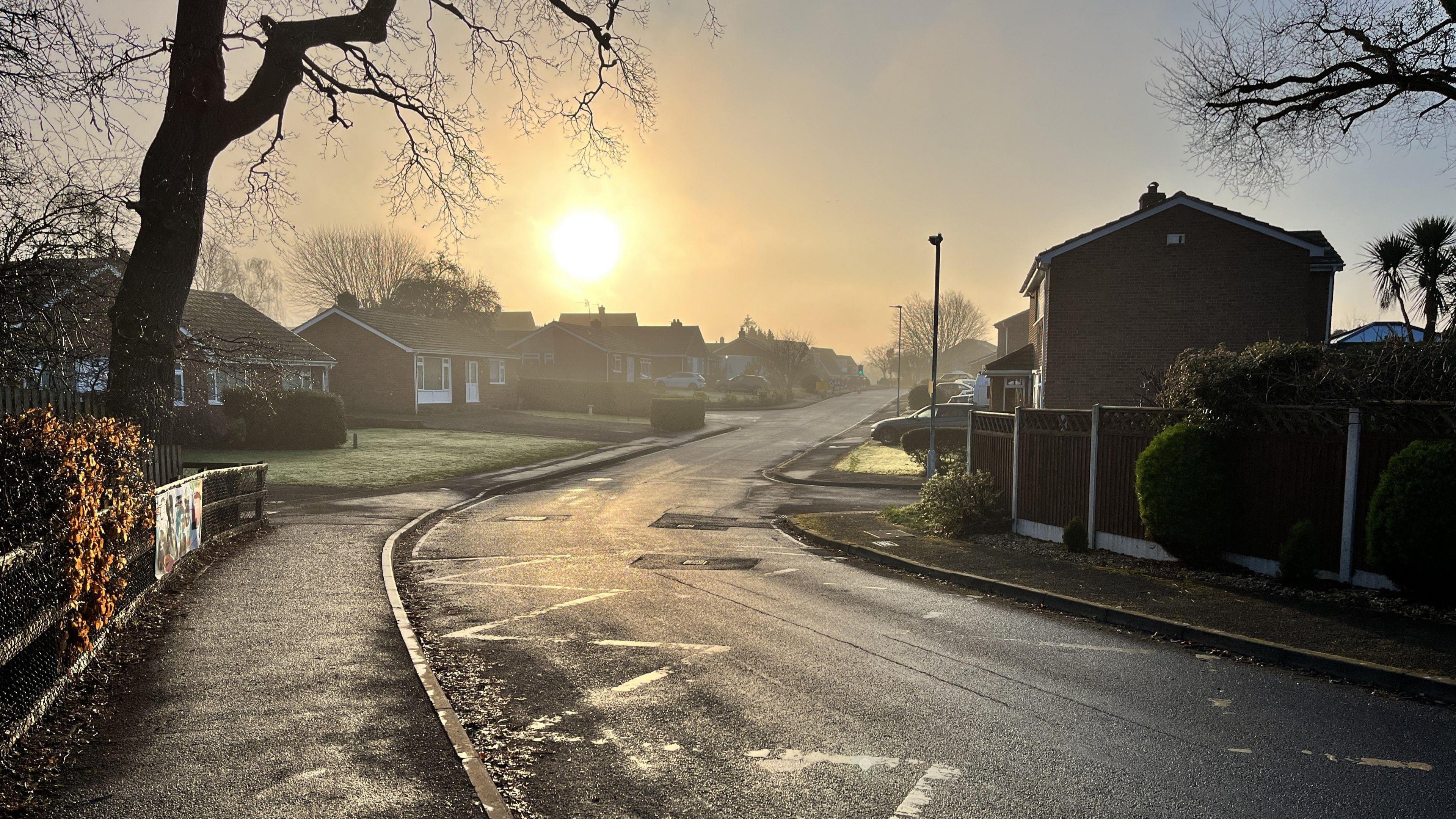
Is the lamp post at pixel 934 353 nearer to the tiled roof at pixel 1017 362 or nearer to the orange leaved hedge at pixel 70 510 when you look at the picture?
the tiled roof at pixel 1017 362

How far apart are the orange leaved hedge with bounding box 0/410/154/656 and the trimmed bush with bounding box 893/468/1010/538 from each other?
34.6ft

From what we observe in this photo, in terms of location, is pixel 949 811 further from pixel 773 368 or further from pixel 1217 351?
pixel 773 368

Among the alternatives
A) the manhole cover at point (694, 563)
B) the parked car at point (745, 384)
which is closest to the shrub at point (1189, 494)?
the manhole cover at point (694, 563)

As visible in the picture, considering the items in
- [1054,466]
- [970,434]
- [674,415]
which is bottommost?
[674,415]

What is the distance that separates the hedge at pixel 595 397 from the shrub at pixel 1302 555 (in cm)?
4138

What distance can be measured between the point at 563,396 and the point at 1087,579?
42479mm

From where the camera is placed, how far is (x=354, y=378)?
45.7 m

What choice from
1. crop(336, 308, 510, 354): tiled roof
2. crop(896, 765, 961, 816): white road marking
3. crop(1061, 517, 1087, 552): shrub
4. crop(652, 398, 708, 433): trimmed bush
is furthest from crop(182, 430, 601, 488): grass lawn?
crop(896, 765, 961, 816): white road marking

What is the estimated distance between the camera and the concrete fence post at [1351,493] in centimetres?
920

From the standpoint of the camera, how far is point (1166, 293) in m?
24.9

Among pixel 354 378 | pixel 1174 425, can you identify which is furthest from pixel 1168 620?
pixel 354 378

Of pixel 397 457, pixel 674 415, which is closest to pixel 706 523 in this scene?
pixel 397 457

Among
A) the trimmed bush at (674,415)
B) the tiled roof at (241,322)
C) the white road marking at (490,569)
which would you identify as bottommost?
the white road marking at (490,569)

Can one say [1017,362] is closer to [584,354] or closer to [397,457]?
[397,457]
